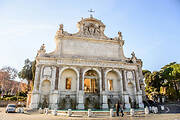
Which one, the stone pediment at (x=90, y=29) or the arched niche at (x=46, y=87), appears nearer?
the arched niche at (x=46, y=87)

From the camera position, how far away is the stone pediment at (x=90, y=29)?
25.7 metres

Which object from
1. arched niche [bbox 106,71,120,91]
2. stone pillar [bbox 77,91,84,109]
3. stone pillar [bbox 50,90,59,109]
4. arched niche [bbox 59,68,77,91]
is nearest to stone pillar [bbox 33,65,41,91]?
stone pillar [bbox 50,90,59,109]

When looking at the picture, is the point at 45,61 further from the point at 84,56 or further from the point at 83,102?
the point at 83,102

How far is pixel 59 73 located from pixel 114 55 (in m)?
12.2

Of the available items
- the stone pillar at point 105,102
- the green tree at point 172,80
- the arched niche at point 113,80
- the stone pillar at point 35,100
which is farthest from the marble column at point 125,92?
the green tree at point 172,80

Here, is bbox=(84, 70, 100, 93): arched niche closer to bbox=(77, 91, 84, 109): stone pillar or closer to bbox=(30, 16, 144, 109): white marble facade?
bbox=(30, 16, 144, 109): white marble facade

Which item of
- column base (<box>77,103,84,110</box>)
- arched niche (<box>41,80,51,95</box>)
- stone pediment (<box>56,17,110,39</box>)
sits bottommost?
column base (<box>77,103,84,110</box>)

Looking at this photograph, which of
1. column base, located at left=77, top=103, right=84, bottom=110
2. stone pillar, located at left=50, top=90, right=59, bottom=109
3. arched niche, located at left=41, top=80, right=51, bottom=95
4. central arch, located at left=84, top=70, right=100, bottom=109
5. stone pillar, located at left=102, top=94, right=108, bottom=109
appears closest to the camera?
stone pillar, located at left=50, top=90, right=59, bottom=109

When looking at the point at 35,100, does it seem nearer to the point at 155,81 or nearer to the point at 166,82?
the point at 155,81

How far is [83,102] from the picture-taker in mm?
20641

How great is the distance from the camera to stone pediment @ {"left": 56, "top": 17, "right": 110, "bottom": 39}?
25703 millimetres

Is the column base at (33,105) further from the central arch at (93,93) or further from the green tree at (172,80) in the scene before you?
the green tree at (172,80)

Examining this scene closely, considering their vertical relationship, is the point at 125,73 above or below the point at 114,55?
below

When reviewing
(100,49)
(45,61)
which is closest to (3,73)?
(45,61)
